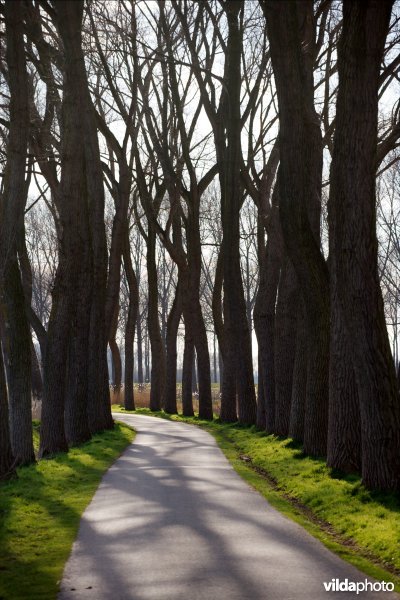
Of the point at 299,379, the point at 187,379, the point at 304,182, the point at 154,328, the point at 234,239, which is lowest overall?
the point at 299,379

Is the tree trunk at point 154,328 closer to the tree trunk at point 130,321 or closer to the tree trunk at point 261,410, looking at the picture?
the tree trunk at point 130,321

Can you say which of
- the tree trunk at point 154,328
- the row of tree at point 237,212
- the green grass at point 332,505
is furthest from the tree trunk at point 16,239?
the tree trunk at point 154,328

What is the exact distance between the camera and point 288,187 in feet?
48.8

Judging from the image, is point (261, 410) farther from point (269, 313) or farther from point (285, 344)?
point (285, 344)

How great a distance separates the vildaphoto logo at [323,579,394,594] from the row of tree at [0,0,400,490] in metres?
4.74

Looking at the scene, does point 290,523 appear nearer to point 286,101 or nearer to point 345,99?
point 345,99

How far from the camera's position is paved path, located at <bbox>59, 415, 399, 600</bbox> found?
23.4ft

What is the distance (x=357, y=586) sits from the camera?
24.0 ft

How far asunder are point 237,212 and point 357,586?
21423 mm

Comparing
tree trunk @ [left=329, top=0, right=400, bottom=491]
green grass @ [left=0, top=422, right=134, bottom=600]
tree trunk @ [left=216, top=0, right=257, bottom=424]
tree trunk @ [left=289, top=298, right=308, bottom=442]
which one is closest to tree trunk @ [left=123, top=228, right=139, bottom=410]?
tree trunk @ [left=216, top=0, right=257, bottom=424]

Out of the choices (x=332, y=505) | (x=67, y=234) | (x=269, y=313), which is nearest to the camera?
(x=332, y=505)

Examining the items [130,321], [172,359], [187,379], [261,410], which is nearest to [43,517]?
[261,410]

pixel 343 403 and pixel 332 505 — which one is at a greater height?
pixel 343 403

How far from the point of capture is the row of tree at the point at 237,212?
484 inches
